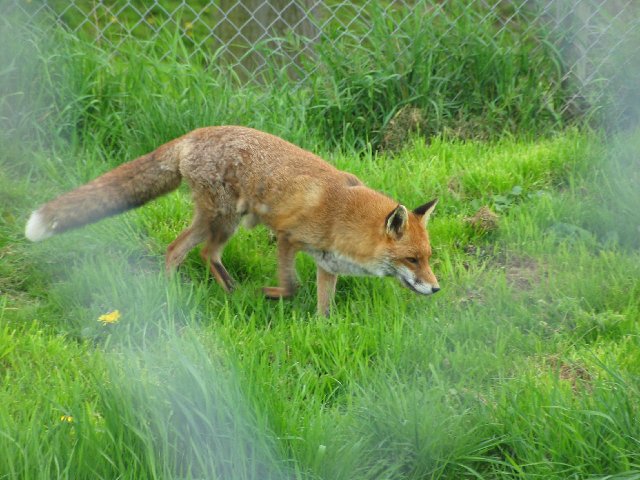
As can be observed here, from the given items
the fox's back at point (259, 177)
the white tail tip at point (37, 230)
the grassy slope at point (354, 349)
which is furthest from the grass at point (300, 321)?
the fox's back at point (259, 177)

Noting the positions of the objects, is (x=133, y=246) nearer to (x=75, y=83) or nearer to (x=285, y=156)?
(x=285, y=156)

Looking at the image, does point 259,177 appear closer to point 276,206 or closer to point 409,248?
point 276,206

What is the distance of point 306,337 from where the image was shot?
4.64m

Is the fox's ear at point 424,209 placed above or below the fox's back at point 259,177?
above

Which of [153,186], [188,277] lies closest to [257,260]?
[188,277]

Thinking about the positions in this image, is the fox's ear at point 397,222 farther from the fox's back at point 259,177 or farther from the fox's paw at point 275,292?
the fox's paw at point 275,292

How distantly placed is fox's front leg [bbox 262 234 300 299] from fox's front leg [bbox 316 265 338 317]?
173mm

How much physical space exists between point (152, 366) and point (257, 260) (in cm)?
199

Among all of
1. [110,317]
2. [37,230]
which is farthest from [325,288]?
[37,230]

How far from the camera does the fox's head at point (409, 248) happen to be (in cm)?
527

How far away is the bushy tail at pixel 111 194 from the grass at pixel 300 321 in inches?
12.7

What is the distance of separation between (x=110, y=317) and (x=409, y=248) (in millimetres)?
1771

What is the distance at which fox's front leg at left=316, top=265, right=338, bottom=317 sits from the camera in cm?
536

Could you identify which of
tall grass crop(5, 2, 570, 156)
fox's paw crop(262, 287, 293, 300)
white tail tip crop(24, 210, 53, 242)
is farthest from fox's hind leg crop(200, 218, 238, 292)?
tall grass crop(5, 2, 570, 156)
